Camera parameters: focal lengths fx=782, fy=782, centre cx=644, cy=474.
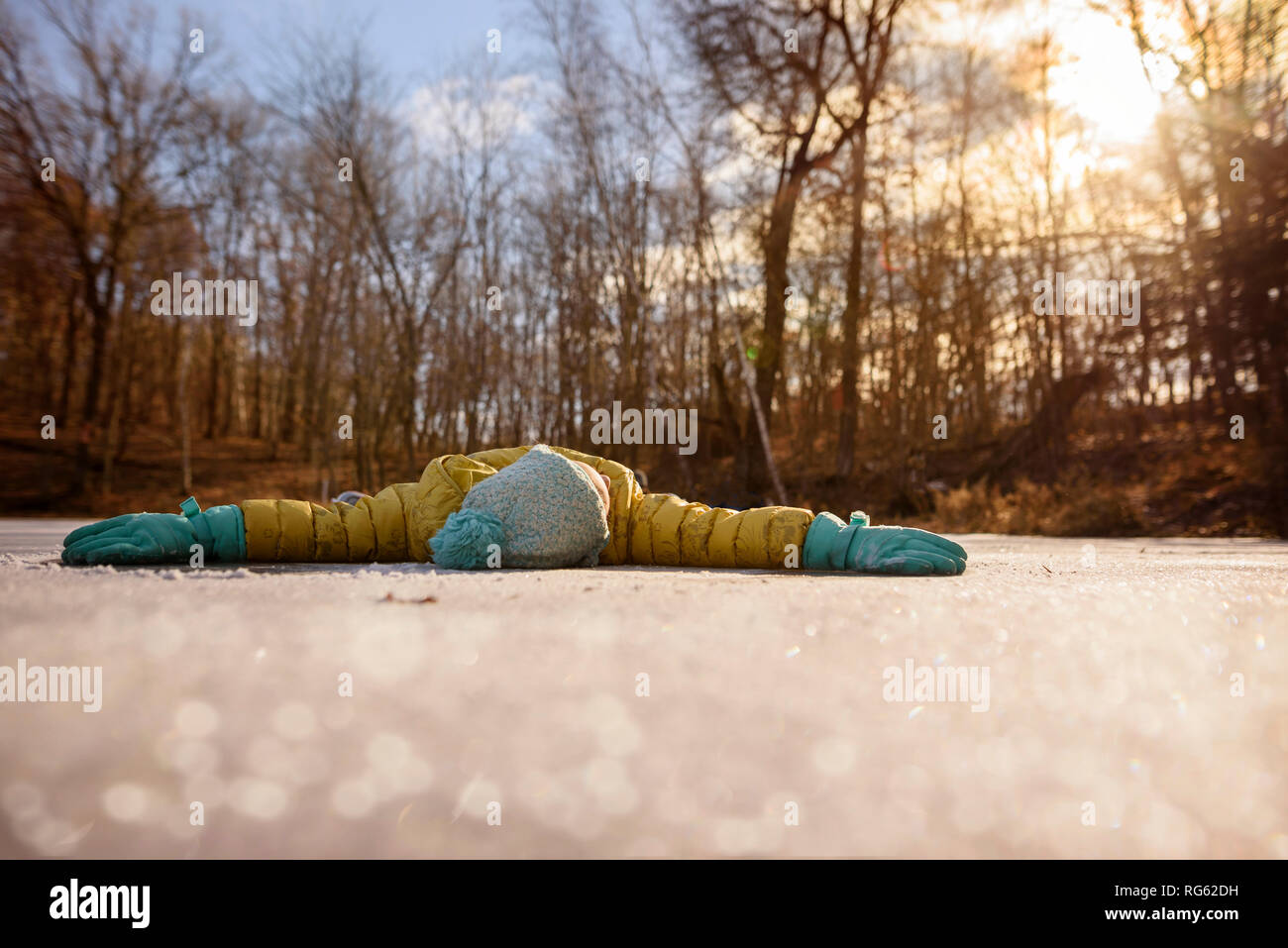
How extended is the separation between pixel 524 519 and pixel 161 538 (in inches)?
33.2

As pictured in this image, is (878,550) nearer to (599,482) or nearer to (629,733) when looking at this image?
(599,482)

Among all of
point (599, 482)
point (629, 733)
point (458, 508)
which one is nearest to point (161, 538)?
point (458, 508)

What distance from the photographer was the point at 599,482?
1936 mm

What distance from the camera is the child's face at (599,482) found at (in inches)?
74.0

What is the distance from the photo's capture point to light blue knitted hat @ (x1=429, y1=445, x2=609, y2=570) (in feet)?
5.54

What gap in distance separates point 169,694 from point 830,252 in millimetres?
9005

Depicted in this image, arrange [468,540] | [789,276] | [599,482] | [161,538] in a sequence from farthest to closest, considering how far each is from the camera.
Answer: [789,276] → [599,482] → [161,538] → [468,540]

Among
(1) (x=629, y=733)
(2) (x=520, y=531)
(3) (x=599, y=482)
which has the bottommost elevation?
(1) (x=629, y=733)

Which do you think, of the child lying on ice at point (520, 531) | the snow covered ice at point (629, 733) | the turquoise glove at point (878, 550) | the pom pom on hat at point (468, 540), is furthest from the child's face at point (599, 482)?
the snow covered ice at point (629, 733)

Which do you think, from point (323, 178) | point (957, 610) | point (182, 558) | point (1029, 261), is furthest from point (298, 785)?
point (323, 178)

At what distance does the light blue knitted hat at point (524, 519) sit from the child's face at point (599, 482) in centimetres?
6

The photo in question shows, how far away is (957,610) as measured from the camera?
3.53 ft
